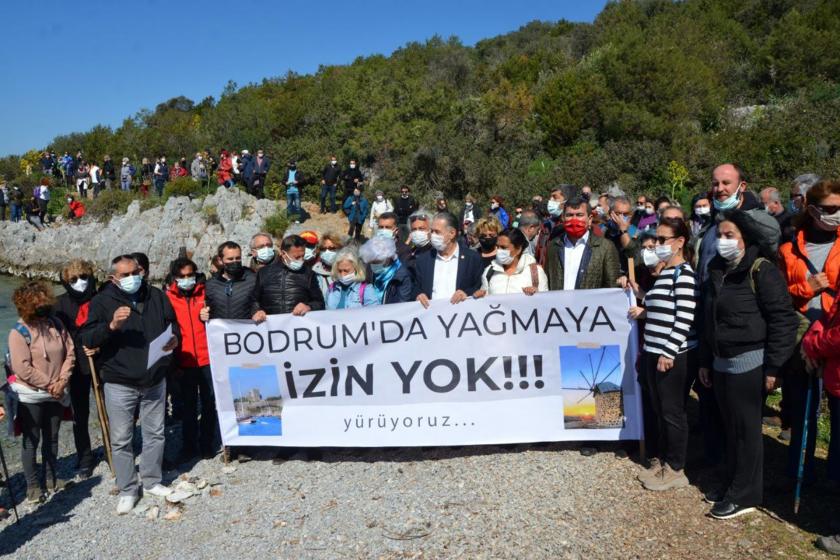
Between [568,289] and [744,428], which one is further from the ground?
[568,289]

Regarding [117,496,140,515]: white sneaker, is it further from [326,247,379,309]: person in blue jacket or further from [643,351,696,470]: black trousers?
[643,351,696,470]: black trousers

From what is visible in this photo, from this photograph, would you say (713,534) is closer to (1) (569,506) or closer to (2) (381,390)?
(1) (569,506)

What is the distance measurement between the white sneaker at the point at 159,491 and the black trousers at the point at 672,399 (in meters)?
4.18

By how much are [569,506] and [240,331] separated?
3250mm

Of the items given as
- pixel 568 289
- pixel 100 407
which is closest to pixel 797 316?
pixel 568 289

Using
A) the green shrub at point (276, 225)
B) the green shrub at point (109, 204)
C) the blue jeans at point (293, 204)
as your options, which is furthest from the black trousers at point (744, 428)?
the green shrub at point (109, 204)

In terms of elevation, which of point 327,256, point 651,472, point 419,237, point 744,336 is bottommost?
point 651,472

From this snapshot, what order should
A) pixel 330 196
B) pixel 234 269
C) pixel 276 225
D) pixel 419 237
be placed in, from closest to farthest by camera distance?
pixel 234 269 → pixel 419 237 → pixel 276 225 → pixel 330 196

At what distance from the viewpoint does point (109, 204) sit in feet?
105

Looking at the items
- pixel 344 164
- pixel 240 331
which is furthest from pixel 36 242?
pixel 240 331

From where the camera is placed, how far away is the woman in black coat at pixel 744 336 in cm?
420

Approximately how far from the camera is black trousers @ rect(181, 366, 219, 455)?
248 inches

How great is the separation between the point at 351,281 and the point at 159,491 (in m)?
2.50

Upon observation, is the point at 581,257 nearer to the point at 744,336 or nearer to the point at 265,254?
the point at 744,336
